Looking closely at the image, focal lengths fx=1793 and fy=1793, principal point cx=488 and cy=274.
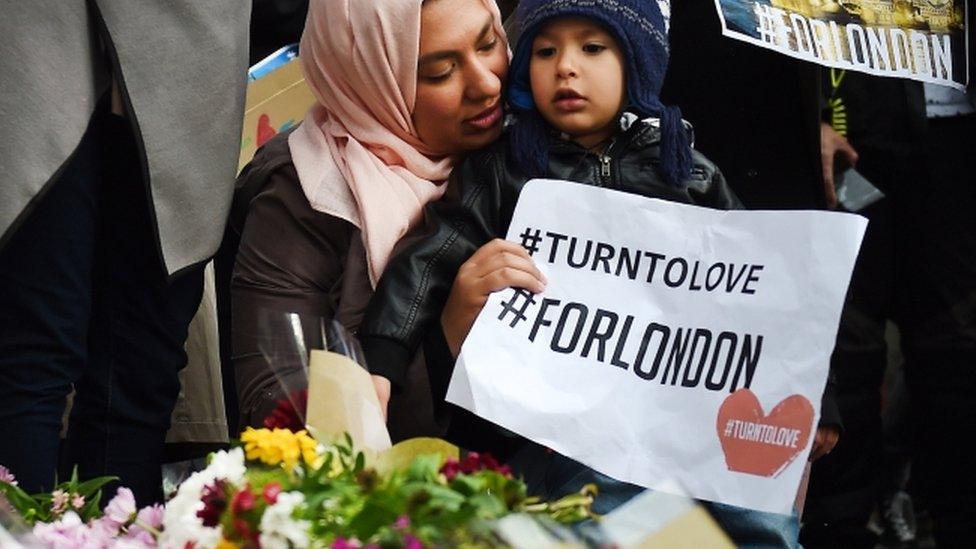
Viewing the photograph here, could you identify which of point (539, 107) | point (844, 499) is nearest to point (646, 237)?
point (539, 107)

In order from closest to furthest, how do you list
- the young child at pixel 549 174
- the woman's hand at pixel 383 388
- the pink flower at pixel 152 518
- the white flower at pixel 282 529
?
the white flower at pixel 282 529, the pink flower at pixel 152 518, the woman's hand at pixel 383 388, the young child at pixel 549 174

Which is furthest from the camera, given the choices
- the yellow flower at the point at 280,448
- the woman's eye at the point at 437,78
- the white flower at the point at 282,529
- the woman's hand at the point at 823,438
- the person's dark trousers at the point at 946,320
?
the person's dark trousers at the point at 946,320

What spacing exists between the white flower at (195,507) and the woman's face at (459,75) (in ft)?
4.20

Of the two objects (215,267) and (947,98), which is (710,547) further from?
(947,98)

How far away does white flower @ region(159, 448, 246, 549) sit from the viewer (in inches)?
78.4

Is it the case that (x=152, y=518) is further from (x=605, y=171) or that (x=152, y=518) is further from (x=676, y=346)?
(x=605, y=171)

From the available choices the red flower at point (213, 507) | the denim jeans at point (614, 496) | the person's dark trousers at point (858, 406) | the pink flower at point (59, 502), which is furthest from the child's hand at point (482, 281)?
the person's dark trousers at point (858, 406)

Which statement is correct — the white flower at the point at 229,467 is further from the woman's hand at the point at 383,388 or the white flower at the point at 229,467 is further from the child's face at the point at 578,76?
the child's face at the point at 578,76

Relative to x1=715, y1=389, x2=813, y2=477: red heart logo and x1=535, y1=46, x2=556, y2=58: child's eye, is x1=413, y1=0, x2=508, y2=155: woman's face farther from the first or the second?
x1=715, y1=389, x2=813, y2=477: red heart logo

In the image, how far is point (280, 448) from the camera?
2.09 m

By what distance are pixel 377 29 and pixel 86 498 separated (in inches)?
42.0

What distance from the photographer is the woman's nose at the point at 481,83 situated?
10.7ft

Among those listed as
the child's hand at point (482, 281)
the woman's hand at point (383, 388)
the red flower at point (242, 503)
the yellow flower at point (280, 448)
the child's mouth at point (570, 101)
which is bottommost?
the woman's hand at point (383, 388)

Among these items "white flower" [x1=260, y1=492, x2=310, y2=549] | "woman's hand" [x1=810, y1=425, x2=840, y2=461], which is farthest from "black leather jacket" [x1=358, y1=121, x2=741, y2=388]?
"white flower" [x1=260, y1=492, x2=310, y2=549]
